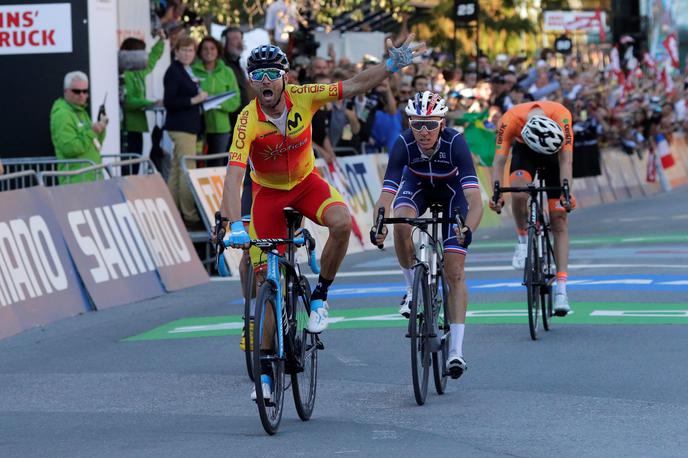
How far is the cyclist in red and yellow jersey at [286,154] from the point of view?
31.8ft

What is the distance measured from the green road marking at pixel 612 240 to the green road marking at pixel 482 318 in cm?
732

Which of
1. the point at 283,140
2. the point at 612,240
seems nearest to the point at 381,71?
the point at 283,140

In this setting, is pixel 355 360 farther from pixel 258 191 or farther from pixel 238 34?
pixel 238 34

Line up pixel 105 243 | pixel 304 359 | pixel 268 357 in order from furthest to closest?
1. pixel 105 243
2. pixel 304 359
3. pixel 268 357

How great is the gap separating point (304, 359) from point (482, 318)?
5.06m

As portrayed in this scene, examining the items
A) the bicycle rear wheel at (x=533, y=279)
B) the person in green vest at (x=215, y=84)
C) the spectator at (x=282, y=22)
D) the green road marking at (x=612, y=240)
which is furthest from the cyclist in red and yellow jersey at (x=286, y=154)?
the spectator at (x=282, y=22)

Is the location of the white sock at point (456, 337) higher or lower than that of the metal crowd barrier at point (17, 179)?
lower

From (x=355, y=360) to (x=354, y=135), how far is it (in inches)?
461

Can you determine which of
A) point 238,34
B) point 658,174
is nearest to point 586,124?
point 658,174

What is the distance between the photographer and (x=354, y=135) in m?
23.4

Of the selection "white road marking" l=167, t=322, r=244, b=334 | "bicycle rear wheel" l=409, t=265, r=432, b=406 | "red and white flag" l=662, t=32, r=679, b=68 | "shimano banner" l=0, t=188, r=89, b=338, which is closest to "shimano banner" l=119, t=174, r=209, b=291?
"shimano banner" l=0, t=188, r=89, b=338

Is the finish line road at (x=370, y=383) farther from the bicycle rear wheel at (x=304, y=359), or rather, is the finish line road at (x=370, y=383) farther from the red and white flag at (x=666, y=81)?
the red and white flag at (x=666, y=81)

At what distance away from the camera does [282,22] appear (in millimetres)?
24562

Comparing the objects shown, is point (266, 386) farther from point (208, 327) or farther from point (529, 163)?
point (529, 163)
